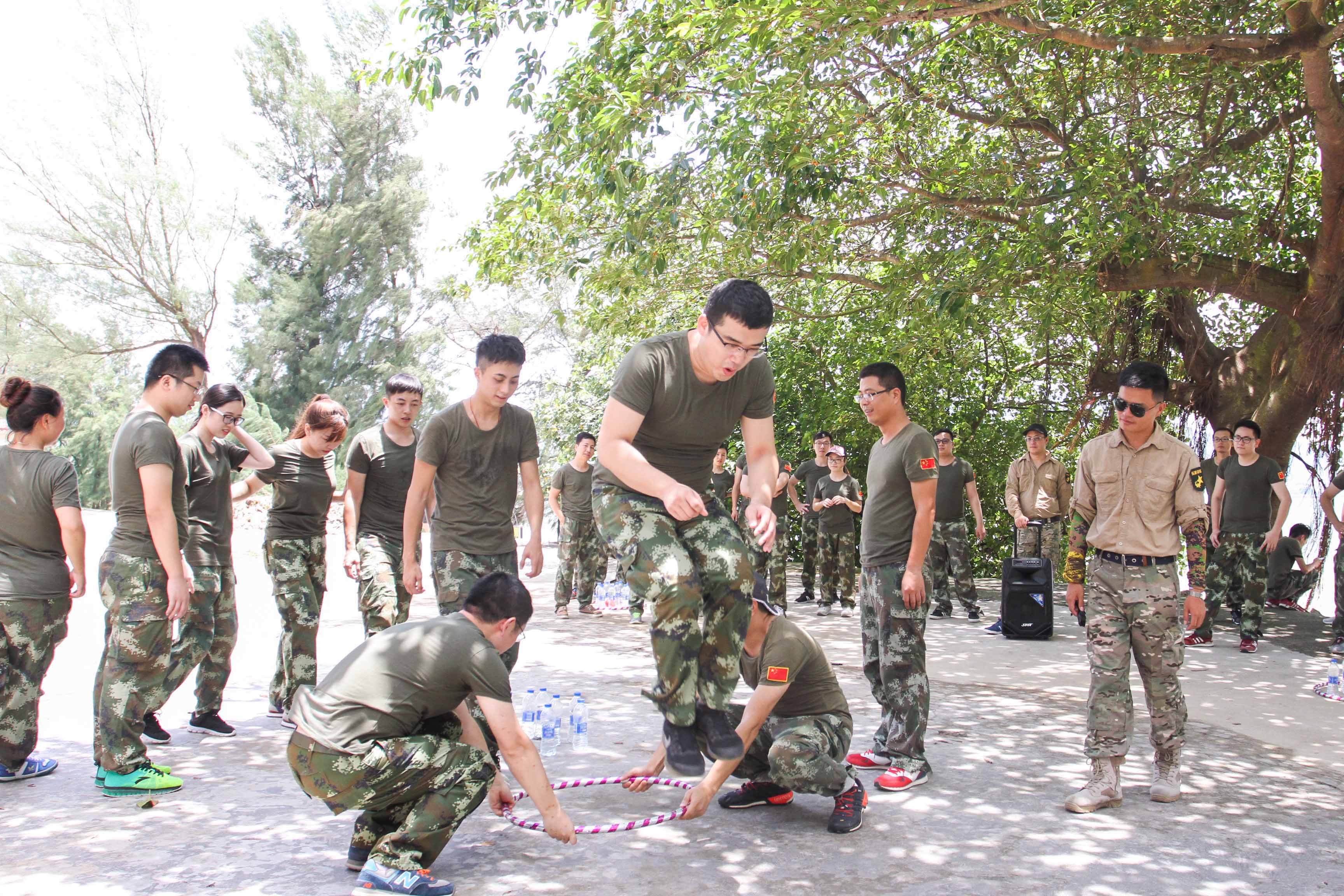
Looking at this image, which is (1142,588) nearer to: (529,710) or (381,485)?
(529,710)

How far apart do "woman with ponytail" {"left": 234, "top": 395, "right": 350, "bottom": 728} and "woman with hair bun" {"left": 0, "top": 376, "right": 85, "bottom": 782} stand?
1.17 metres

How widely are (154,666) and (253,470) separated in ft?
5.85

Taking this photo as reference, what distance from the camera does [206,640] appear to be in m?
5.60

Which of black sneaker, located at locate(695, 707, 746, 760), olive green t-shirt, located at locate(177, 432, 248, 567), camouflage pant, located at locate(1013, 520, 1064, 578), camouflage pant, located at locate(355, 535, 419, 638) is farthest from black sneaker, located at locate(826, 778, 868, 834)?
camouflage pant, located at locate(1013, 520, 1064, 578)

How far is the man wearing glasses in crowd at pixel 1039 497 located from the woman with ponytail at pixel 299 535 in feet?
25.4

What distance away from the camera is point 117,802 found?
15.2 ft

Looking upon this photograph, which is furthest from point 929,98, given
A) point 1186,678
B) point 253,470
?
point 253,470

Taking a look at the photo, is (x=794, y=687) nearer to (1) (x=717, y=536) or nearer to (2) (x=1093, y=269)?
(1) (x=717, y=536)

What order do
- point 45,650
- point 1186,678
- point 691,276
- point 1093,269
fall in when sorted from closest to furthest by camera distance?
point 45,650 → point 1186,678 → point 1093,269 → point 691,276

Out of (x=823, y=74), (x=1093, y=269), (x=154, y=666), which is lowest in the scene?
(x=154, y=666)

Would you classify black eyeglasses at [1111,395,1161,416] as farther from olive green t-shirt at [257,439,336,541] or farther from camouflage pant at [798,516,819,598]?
camouflage pant at [798,516,819,598]

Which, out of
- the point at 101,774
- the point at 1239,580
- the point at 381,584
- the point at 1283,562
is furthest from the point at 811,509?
the point at 101,774

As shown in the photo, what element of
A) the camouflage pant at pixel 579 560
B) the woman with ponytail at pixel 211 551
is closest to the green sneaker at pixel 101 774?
the woman with ponytail at pixel 211 551

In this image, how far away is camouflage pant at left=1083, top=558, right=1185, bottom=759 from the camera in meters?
4.85
